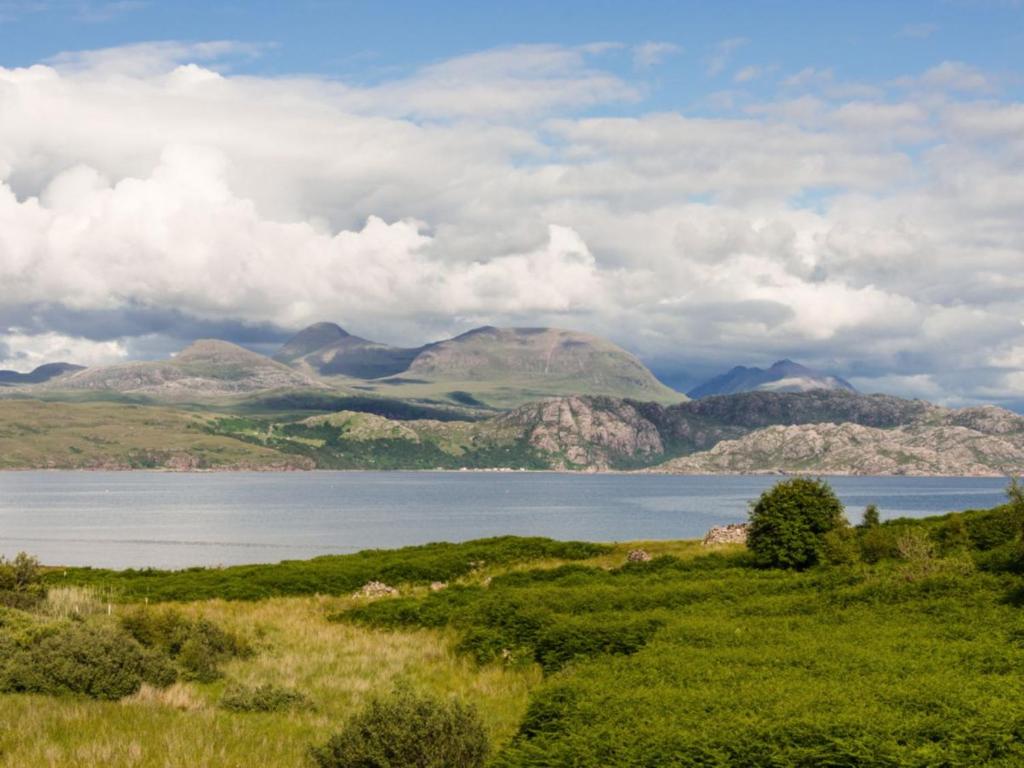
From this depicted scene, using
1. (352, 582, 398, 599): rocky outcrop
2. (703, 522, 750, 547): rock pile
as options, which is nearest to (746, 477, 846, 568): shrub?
(703, 522, 750, 547): rock pile

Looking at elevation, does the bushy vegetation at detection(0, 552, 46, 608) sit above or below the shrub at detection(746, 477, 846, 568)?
below

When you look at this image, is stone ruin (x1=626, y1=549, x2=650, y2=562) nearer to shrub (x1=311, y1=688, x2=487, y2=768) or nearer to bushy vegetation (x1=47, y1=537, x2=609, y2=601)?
bushy vegetation (x1=47, y1=537, x2=609, y2=601)

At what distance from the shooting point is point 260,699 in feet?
71.1

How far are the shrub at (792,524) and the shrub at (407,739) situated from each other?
3312cm

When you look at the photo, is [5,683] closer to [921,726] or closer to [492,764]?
[492,764]

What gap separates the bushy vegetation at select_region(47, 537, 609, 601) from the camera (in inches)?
1992

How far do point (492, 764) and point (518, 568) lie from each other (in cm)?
4286

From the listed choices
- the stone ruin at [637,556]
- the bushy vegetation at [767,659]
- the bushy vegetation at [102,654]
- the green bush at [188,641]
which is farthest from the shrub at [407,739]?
the stone ruin at [637,556]

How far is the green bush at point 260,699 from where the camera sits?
21.4 metres

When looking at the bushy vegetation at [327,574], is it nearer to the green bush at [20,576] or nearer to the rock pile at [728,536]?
the rock pile at [728,536]

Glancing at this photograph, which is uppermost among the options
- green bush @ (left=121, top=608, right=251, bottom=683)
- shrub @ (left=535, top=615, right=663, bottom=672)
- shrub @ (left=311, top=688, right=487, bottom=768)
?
shrub @ (left=311, top=688, right=487, bottom=768)

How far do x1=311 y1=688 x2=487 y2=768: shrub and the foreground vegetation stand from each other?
0.04 m

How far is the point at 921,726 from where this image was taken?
13109 mm

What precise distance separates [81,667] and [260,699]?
4.29m
